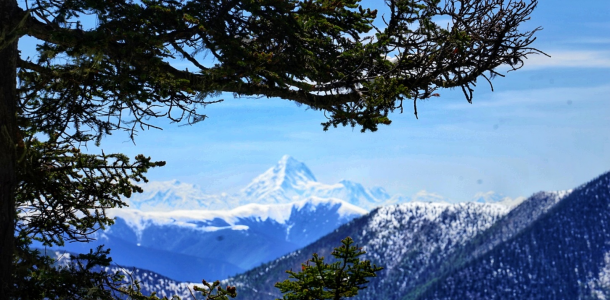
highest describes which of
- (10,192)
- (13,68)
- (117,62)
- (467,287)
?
(467,287)

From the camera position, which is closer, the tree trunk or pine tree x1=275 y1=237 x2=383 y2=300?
pine tree x1=275 y1=237 x2=383 y2=300

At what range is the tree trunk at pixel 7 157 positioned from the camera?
696cm

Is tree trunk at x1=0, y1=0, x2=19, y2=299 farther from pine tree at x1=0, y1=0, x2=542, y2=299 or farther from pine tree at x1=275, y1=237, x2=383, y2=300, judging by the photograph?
pine tree at x1=275, y1=237, x2=383, y2=300

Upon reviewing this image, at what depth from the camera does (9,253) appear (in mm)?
7082

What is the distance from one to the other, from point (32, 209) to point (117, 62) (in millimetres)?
3356

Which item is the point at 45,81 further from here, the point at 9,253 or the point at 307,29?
the point at 307,29

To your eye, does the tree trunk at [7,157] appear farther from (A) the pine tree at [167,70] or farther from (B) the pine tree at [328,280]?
(B) the pine tree at [328,280]

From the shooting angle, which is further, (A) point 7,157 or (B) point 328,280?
(A) point 7,157

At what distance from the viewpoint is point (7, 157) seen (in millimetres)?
6980

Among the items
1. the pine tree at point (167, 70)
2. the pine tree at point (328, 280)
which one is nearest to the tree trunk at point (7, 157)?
the pine tree at point (167, 70)

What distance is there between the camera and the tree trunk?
22.8ft

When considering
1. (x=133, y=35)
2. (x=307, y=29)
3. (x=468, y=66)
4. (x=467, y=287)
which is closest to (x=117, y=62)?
(x=133, y=35)

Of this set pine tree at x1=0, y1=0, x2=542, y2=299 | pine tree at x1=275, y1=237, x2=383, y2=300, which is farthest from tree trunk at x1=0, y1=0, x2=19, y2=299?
Result: pine tree at x1=275, y1=237, x2=383, y2=300

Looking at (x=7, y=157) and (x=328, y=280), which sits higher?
(x=7, y=157)
